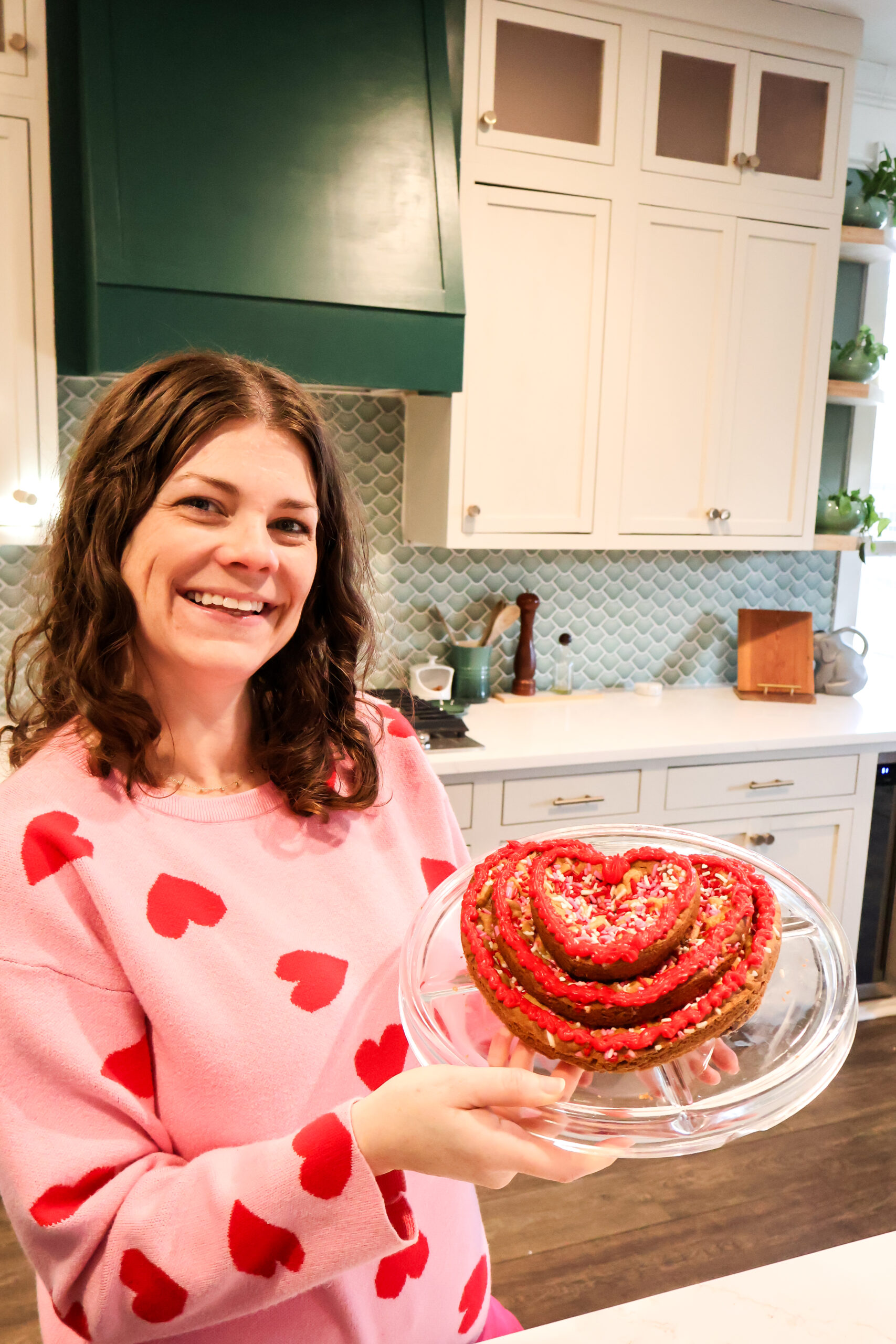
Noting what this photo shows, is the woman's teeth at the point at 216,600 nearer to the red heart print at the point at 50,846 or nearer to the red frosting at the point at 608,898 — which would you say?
the red heart print at the point at 50,846

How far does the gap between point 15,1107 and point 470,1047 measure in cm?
37

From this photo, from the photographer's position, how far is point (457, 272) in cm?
233

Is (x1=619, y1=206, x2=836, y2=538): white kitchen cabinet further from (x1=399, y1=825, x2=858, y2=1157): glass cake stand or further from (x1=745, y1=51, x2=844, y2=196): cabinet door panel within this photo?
(x1=399, y1=825, x2=858, y2=1157): glass cake stand

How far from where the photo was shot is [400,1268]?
927 millimetres

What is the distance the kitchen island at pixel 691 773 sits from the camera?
2465 millimetres

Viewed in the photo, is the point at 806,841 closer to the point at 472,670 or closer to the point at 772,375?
the point at 472,670

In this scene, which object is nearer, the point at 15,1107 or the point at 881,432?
the point at 15,1107

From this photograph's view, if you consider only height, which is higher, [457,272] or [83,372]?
[457,272]

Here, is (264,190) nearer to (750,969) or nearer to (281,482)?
(281,482)

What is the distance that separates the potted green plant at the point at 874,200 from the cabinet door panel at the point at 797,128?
0.77ft

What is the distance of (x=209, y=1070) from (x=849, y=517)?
114 inches

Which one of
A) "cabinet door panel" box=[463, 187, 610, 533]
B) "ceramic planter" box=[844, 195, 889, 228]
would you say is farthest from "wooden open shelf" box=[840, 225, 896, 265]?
"cabinet door panel" box=[463, 187, 610, 533]

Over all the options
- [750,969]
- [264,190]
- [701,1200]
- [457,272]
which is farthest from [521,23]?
[701,1200]

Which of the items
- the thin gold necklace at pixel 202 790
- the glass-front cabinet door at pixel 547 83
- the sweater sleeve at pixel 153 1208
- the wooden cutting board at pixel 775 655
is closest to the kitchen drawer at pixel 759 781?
the wooden cutting board at pixel 775 655
